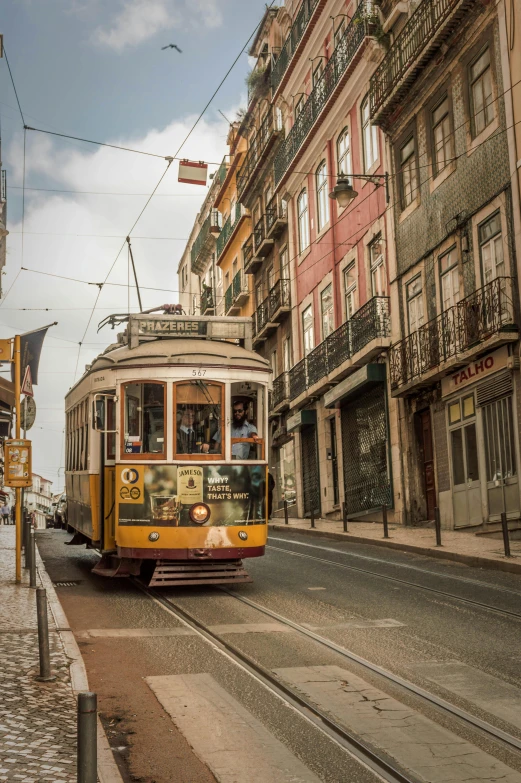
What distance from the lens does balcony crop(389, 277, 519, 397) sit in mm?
17984

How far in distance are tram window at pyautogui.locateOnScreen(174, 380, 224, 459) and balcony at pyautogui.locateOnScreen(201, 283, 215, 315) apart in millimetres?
38973

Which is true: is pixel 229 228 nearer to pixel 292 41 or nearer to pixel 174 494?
pixel 292 41

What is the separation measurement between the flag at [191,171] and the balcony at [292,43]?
1111cm

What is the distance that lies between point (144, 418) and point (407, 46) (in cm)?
1414

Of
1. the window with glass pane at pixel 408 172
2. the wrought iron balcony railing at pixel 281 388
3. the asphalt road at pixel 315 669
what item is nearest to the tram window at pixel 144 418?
the asphalt road at pixel 315 669

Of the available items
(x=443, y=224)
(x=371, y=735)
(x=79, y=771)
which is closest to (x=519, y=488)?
(x=443, y=224)

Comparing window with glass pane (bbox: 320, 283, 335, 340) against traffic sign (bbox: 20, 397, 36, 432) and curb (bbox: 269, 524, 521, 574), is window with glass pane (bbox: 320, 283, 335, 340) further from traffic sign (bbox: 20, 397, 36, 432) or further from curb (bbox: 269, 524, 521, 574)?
traffic sign (bbox: 20, 397, 36, 432)

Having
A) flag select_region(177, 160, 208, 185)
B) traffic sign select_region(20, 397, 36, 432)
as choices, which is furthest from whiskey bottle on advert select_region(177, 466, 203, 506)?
flag select_region(177, 160, 208, 185)

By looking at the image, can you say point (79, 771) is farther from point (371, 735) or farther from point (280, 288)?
point (280, 288)

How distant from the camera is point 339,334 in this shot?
1089 inches

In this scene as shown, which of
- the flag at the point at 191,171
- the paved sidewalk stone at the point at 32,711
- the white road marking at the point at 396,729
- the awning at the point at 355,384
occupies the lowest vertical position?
the white road marking at the point at 396,729

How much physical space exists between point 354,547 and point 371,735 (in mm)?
12778

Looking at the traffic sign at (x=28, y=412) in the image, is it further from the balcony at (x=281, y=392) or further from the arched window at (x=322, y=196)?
the balcony at (x=281, y=392)

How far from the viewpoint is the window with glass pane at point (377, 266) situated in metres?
25.5
